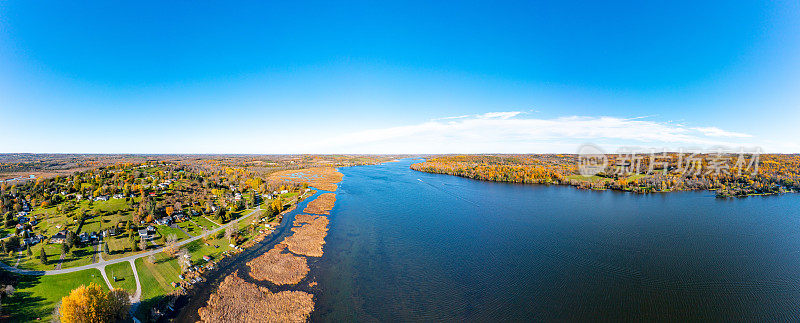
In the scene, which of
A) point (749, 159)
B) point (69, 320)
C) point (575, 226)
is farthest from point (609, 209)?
point (749, 159)

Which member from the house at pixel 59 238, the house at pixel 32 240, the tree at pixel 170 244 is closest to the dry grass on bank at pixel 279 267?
the tree at pixel 170 244

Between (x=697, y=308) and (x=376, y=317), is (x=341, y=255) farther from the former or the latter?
(x=697, y=308)

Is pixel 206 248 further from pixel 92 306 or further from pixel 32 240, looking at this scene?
pixel 32 240

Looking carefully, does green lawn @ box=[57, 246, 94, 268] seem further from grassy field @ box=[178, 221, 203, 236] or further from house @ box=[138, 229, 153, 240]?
grassy field @ box=[178, 221, 203, 236]

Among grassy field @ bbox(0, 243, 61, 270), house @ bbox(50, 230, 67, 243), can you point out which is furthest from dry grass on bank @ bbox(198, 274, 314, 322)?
house @ bbox(50, 230, 67, 243)

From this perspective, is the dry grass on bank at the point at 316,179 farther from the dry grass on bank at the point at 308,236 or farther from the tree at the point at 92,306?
the tree at the point at 92,306

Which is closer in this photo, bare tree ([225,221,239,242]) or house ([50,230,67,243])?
house ([50,230,67,243])

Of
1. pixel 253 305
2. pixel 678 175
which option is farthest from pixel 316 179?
pixel 678 175
